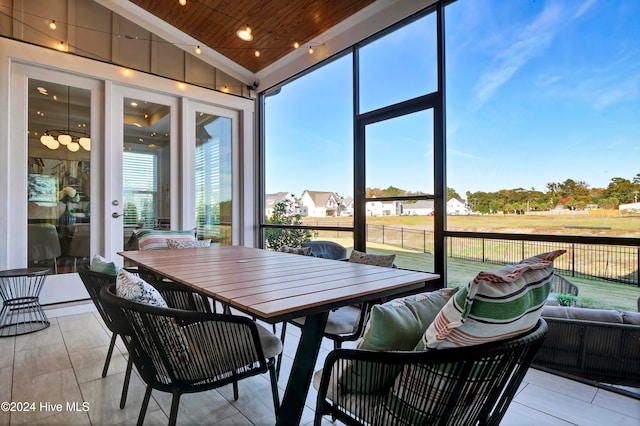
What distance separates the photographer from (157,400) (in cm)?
189

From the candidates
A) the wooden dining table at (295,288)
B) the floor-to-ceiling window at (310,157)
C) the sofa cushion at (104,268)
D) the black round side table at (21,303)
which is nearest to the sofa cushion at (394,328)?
the wooden dining table at (295,288)

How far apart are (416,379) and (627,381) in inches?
69.0

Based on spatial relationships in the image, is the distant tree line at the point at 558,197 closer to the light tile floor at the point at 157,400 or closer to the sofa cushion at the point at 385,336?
the light tile floor at the point at 157,400

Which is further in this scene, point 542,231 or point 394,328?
point 542,231

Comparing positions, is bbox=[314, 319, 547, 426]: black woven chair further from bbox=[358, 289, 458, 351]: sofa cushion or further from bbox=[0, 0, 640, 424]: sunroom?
bbox=[0, 0, 640, 424]: sunroom

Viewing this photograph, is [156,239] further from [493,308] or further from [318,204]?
[493,308]

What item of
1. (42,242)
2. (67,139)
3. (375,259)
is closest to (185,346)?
(375,259)

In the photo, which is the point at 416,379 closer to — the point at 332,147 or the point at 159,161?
the point at 332,147

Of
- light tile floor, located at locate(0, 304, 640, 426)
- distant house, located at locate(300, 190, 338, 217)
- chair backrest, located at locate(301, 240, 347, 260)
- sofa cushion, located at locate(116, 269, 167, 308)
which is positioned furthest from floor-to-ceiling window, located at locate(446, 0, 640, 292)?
sofa cushion, located at locate(116, 269, 167, 308)

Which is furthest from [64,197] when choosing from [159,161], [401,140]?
[401,140]

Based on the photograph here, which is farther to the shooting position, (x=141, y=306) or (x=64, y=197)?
(x=64, y=197)

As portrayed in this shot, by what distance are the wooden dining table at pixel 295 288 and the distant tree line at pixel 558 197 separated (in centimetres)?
127

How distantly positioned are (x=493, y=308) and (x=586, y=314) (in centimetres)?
167

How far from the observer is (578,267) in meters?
2.32
